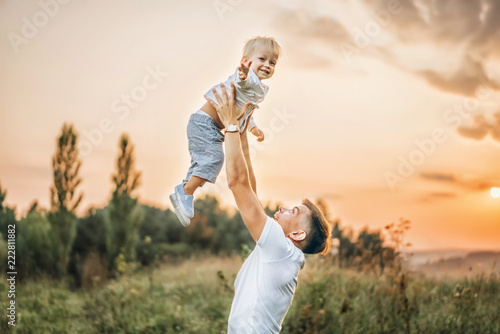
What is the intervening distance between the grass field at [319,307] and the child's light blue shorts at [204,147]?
3.59 metres

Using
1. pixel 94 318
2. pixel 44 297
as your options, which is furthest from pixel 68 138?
pixel 94 318

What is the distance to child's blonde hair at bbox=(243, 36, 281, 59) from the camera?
9.86 ft

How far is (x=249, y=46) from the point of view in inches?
120

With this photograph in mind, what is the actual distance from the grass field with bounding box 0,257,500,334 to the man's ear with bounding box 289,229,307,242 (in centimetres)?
338

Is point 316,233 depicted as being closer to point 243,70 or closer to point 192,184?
point 192,184

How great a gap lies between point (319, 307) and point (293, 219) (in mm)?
3945

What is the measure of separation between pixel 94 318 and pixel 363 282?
4.03 m

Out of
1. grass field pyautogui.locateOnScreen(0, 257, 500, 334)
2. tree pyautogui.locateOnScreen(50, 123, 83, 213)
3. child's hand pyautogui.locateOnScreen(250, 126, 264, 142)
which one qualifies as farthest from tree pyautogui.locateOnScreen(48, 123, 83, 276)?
child's hand pyautogui.locateOnScreen(250, 126, 264, 142)

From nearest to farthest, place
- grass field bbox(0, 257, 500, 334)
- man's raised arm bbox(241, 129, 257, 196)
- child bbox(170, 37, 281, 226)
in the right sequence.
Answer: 1. child bbox(170, 37, 281, 226)
2. man's raised arm bbox(241, 129, 257, 196)
3. grass field bbox(0, 257, 500, 334)

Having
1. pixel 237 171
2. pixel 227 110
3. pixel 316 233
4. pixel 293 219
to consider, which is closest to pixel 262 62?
pixel 227 110

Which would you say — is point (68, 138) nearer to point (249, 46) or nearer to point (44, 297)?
point (44, 297)

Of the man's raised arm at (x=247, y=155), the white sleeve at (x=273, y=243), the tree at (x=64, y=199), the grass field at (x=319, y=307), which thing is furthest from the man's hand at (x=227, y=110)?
the tree at (x=64, y=199)

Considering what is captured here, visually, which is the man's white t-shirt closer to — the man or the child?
the man

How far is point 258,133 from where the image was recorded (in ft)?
11.4
